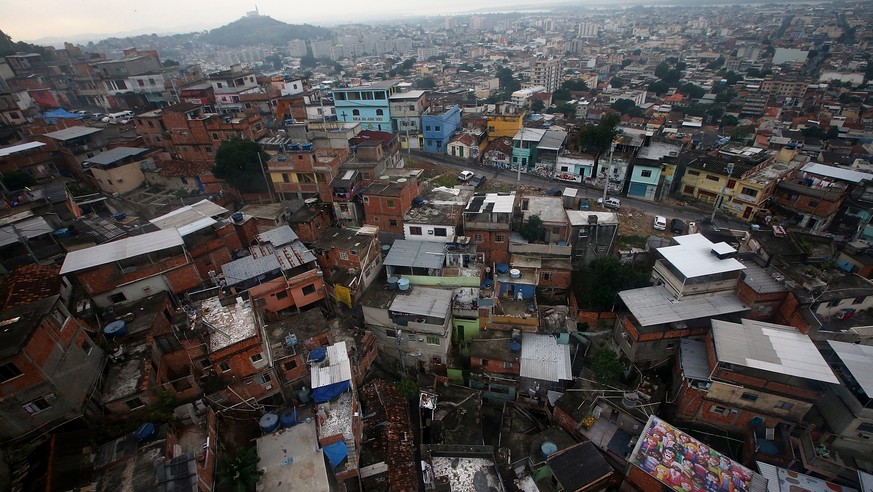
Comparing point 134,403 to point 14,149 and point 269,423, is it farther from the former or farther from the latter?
point 14,149

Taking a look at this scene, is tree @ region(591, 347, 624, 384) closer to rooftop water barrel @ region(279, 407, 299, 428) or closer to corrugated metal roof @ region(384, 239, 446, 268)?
corrugated metal roof @ region(384, 239, 446, 268)

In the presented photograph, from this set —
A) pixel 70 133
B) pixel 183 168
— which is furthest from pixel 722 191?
pixel 70 133

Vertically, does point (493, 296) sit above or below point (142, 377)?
below

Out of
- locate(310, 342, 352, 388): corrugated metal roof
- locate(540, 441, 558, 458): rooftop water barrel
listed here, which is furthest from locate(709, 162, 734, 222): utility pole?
locate(310, 342, 352, 388): corrugated metal roof

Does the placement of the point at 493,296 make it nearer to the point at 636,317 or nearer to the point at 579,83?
the point at 636,317

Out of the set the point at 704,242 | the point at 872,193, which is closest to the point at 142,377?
the point at 704,242

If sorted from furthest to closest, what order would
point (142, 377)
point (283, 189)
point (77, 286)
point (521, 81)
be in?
1. point (521, 81)
2. point (283, 189)
3. point (77, 286)
4. point (142, 377)
